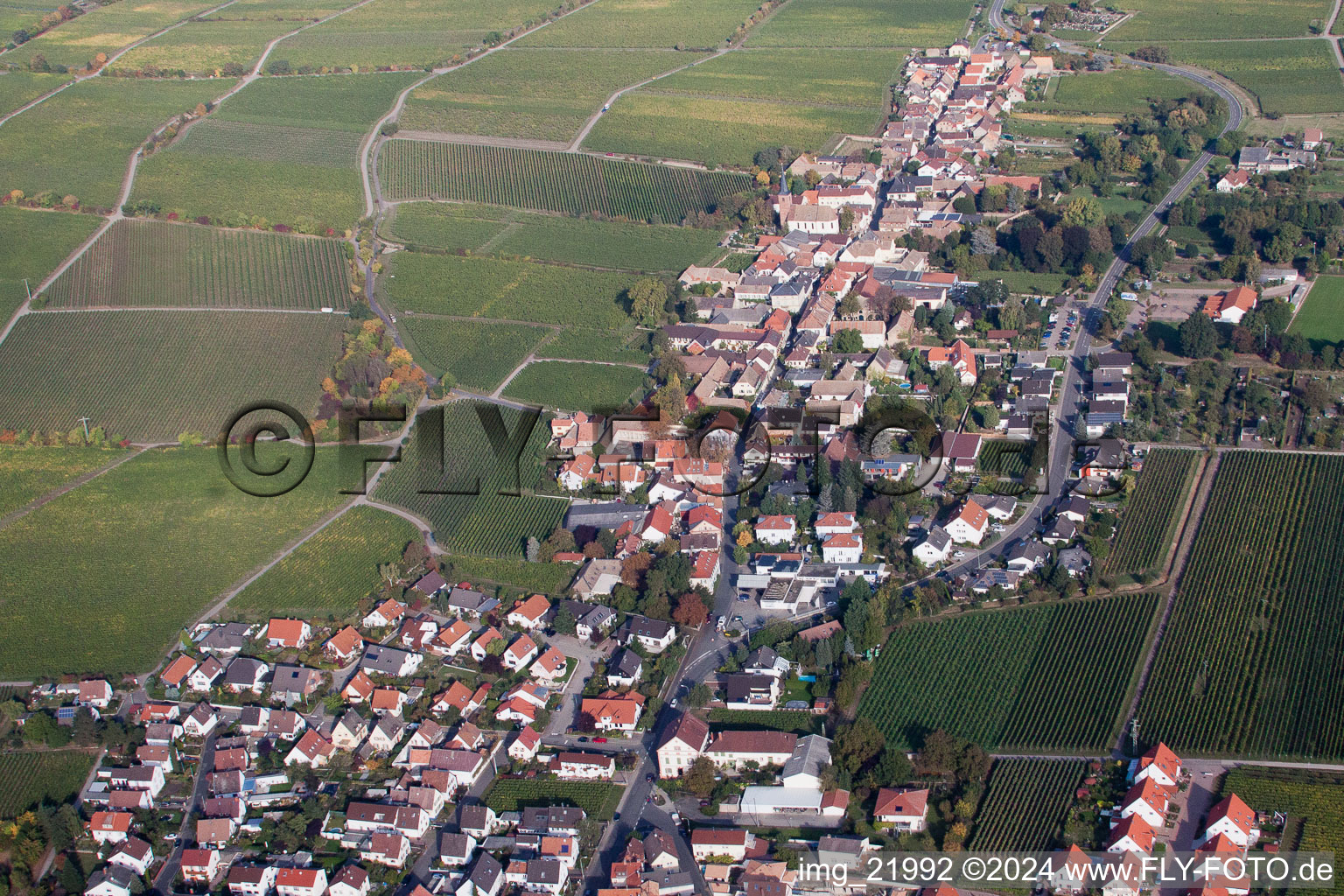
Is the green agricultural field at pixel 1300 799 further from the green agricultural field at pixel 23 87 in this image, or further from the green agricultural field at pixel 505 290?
the green agricultural field at pixel 23 87

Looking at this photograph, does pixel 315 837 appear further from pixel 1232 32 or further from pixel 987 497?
pixel 1232 32

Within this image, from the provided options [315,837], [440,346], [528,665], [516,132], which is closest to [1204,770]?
[528,665]

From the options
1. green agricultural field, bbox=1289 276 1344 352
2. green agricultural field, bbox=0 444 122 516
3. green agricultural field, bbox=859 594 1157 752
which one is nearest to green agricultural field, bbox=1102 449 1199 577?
green agricultural field, bbox=859 594 1157 752

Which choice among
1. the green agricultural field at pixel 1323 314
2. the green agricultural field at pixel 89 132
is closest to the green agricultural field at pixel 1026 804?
the green agricultural field at pixel 1323 314

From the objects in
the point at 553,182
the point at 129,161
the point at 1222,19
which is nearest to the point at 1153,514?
the point at 553,182

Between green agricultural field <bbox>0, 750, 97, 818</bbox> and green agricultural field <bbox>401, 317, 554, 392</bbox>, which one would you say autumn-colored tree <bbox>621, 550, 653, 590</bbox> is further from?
green agricultural field <bbox>0, 750, 97, 818</bbox>
